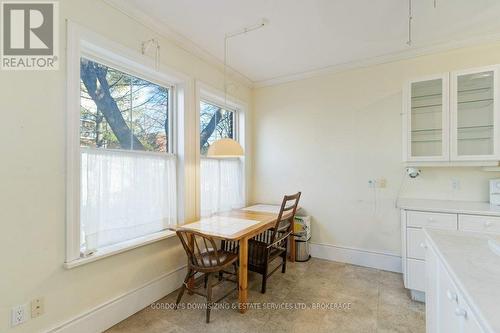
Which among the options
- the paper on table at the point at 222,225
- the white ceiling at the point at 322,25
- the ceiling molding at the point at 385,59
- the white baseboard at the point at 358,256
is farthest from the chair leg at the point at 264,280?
the ceiling molding at the point at 385,59

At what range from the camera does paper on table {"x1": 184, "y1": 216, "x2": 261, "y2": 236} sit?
7.45ft

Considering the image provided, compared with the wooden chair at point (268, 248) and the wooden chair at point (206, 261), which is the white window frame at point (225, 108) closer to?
the wooden chair at point (206, 261)

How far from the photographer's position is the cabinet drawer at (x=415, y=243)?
2363 mm

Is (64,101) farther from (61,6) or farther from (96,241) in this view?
(96,241)

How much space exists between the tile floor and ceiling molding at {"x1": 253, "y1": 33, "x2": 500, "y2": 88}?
2.65m

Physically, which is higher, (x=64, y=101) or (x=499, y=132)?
(x=64, y=101)

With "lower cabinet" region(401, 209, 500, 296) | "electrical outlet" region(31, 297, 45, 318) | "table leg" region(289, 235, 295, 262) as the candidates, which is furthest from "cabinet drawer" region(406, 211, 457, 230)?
"electrical outlet" region(31, 297, 45, 318)

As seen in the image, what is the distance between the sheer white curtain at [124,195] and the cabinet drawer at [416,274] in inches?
97.1

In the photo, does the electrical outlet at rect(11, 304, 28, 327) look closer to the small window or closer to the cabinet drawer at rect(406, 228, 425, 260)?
the small window

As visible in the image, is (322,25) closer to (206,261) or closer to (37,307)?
(206,261)

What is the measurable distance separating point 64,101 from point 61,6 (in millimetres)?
678

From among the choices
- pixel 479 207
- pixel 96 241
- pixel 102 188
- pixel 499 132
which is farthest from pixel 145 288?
pixel 499 132

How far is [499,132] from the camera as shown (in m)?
2.31

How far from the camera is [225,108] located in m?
3.70
